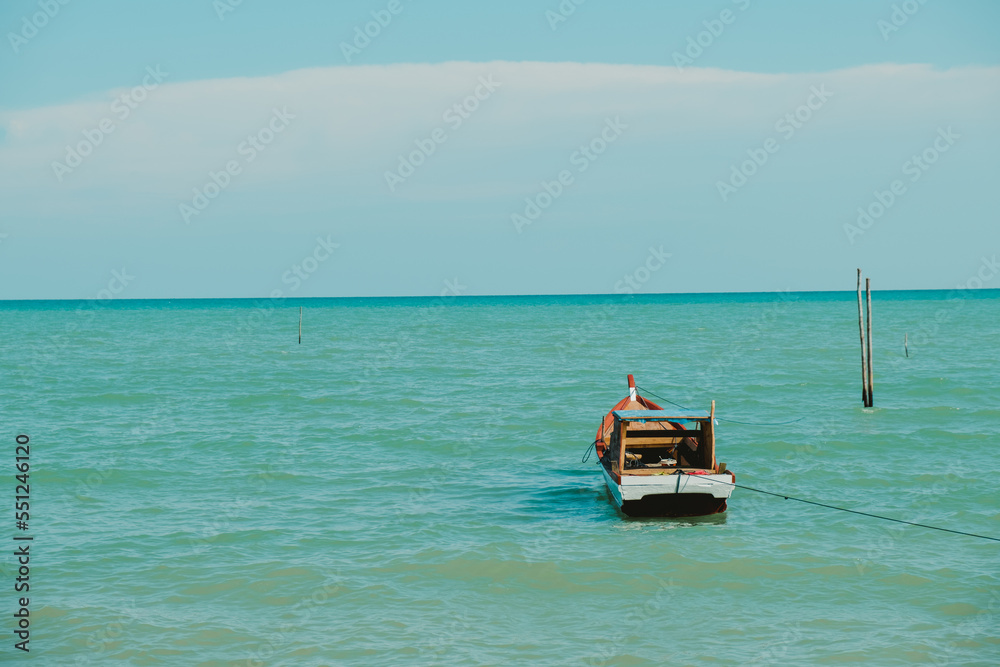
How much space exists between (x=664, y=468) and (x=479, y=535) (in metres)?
4.58

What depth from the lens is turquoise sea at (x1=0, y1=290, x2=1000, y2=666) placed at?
1277 centimetres

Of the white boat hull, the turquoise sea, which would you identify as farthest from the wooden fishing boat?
the turquoise sea

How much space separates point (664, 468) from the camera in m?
19.5

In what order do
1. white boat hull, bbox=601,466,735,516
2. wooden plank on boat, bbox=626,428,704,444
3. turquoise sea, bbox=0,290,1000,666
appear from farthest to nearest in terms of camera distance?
wooden plank on boat, bbox=626,428,704,444 < white boat hull, bbox=601,466,735,516 < turquoise sea, bbox=0,290,1000,666

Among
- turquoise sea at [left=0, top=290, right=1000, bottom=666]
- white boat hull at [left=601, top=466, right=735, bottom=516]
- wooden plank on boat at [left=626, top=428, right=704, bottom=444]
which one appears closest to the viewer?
turquoise sea at [left=0, top=290, right=1000, bottom=666]

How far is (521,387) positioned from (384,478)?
19285 millimetres

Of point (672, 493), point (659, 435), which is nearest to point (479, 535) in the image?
point (672, 493)

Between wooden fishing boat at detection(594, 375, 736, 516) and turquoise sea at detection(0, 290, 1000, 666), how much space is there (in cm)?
49

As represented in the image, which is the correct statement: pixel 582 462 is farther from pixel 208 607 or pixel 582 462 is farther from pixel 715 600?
pixel 208 607

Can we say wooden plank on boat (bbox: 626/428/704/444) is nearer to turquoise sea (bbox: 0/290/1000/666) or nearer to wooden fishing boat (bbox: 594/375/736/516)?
wooden fishing boat (bbox: 594/375/736/516)

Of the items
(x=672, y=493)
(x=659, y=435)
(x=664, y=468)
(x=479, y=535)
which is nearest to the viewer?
(x=479, y=535)

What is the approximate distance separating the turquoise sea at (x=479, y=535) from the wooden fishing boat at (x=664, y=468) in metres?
0.49

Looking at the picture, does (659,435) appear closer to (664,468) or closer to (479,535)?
(664,468)

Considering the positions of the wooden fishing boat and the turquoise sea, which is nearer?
the turquoise sea
